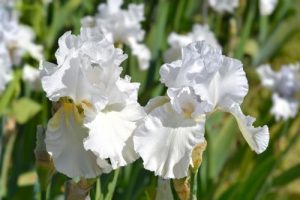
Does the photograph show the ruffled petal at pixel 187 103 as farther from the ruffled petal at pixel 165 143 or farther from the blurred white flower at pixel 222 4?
the blurred white flower at pixel 222 4

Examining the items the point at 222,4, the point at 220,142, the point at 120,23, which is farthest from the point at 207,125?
the point at 222,4

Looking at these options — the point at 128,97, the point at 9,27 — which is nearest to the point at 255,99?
the point at 9,27

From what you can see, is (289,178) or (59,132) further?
(289,178)

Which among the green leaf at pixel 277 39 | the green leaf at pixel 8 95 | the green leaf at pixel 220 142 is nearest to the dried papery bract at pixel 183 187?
the green leaf at pixel 8 95

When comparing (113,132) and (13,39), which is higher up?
(113,132)

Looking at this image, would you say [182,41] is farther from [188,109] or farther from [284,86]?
[188,109]

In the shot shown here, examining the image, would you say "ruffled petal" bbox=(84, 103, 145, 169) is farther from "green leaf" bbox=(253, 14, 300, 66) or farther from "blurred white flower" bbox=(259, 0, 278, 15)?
"green leaf" bbox=(253, 14, 300, 66)

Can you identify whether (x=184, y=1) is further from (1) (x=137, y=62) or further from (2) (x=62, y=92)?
(2) (x=62, y=92)
